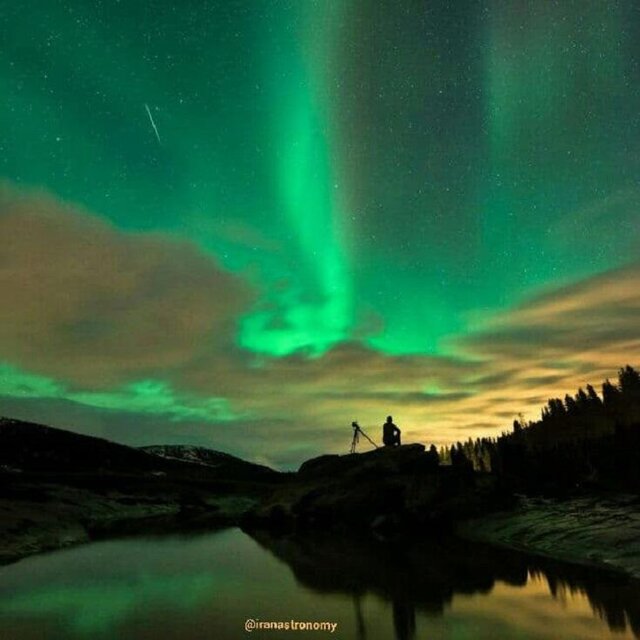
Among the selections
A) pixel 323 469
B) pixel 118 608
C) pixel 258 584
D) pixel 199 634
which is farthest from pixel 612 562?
pixel 323 469

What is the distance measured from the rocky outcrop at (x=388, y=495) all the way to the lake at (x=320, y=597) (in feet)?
37.6

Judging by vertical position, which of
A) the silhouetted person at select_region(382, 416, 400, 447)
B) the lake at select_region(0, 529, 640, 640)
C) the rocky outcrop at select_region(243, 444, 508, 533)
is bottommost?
the lake at select_region(0, 529, 640, 640)

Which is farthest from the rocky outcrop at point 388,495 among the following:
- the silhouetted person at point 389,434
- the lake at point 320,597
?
the lake at point 320,597

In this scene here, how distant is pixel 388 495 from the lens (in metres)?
41.8

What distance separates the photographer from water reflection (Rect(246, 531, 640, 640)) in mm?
14719

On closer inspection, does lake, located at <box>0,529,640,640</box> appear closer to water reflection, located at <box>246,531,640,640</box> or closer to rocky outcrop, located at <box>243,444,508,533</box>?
water reflection, located at <box>246,531,640,640</box>

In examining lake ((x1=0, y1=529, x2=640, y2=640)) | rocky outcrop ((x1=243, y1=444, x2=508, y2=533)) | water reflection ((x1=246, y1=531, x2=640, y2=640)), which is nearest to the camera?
lake ((x1=0, y1=529, x2=640, y2=640))

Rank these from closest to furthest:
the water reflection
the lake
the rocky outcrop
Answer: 1. the lake
2. the water reflection
3. the rocky outcrop

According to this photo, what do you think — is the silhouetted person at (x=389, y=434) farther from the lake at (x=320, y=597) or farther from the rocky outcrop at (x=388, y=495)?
the lake at (x=320, y=597)

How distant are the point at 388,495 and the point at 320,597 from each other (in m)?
25.5

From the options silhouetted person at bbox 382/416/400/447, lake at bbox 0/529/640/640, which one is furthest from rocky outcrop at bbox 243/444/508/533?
lake at bbox 0/529/640/640

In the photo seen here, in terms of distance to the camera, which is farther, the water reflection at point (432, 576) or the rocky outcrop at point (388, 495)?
the rocky outcrop at point (388, 495)

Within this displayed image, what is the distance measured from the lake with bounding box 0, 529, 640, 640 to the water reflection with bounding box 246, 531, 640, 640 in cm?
5

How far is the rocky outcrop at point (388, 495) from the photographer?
39.6 metres
